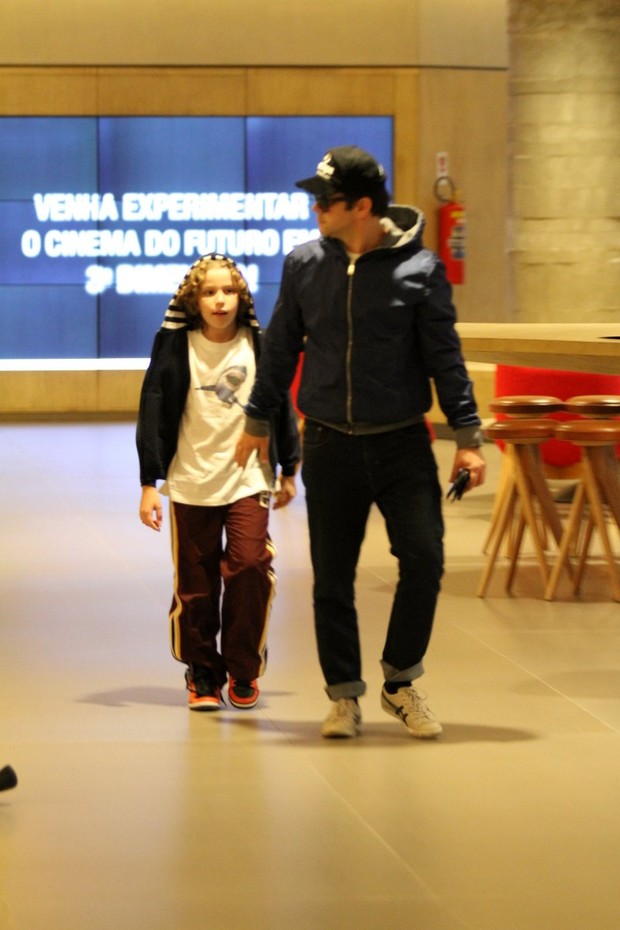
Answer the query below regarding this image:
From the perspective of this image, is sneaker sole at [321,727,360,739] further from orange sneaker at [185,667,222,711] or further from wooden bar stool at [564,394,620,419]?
wooden bar stool at [564,394,620,419]

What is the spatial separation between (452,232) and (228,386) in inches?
385

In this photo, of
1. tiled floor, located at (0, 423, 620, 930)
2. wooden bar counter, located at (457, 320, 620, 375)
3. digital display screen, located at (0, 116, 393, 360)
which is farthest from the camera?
digital display screen, located at (0, 116, 393, 360)

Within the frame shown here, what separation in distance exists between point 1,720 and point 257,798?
105cm

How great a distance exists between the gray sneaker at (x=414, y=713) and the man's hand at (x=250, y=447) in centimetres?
73

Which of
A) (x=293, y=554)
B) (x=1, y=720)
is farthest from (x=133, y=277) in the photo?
(x=1, y=720)

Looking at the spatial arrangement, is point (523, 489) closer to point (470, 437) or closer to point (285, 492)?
point (285, 492)

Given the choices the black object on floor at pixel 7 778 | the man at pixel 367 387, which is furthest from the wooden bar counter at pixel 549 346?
the black object on floor at pixel 7 778

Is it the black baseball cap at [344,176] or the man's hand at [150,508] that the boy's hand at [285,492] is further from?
the black baseball cap at [344,176]

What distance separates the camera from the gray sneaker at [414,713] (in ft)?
14.0

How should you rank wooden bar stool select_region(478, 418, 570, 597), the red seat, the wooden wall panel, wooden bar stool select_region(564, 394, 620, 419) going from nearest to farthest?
1. wooden bar stool select_region(478, 418, 570, 597)
2. wooden bar stool select_region(564, 394, 620, 419)
3. the red seat
4. the wooden wall panel

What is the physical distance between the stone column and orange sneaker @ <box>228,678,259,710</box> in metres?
7.15

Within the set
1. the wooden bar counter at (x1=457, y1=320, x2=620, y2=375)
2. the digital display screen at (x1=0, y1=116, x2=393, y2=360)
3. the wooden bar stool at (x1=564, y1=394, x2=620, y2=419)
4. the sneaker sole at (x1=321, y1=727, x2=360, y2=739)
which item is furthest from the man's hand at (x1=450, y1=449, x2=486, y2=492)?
the digital display screen at (x1=0, y1=116, x2=393, y2=360)

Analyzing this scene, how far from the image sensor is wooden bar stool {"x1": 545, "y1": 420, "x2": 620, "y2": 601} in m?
6.23

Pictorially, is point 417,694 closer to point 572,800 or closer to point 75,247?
point 572,800
